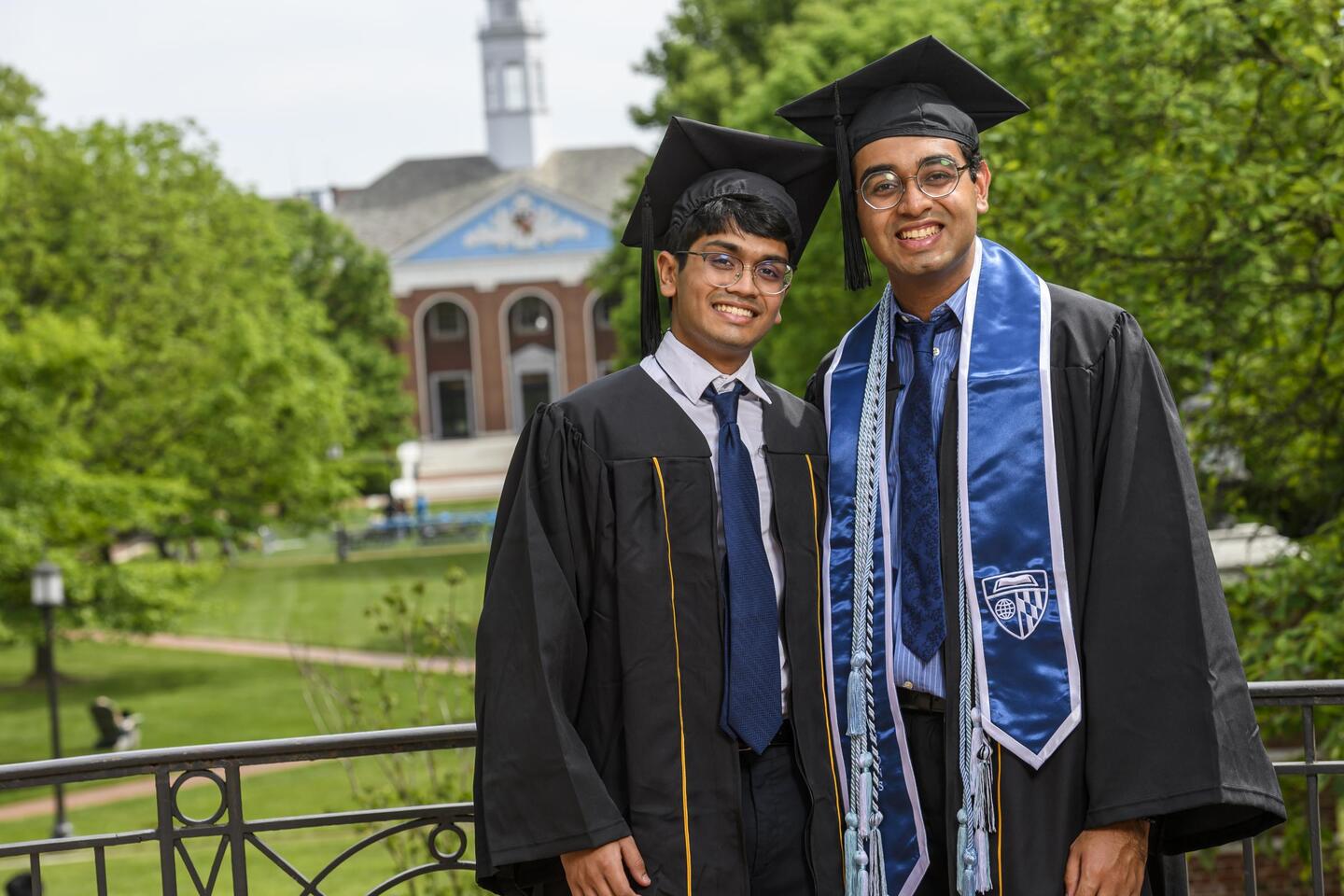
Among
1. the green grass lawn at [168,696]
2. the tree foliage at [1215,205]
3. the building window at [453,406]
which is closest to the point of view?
the tree foliage at [1215,205]

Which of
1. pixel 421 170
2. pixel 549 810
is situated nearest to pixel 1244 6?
pixel 549 810

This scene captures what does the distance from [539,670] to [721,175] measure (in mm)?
1058

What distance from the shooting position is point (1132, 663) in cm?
257

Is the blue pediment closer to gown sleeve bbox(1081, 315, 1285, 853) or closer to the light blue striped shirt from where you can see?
the light blue striped shirt

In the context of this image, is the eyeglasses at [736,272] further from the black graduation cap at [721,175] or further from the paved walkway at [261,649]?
the paved walkway at [261,649]

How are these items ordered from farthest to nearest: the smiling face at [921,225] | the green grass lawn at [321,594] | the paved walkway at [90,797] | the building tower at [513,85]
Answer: the building tower at [513,85] < the green grass lawn at [321,594] < the paved walkway at [90,797] < the smiling face at [921,225]

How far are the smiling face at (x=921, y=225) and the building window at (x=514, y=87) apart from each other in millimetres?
59815

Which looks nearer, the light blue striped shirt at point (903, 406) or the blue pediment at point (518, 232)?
the light blue striped shirt at point (903, 406)

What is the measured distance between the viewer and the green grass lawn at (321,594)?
23.5 m

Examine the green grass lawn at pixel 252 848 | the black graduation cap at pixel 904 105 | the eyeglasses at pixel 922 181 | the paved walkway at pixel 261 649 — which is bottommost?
the green grass lawn at pixel 252 848

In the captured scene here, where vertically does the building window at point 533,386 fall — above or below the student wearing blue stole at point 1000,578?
above

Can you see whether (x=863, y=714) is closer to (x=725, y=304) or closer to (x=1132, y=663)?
Answer: (x=1132, y=663)

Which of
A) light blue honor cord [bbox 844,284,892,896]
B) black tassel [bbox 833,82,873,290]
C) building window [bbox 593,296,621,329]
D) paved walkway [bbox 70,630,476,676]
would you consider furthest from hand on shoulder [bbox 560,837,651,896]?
building window [bbox 593,296,621,329]

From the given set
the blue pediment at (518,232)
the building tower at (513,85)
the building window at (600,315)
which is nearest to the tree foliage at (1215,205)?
the building window at (600,315)
